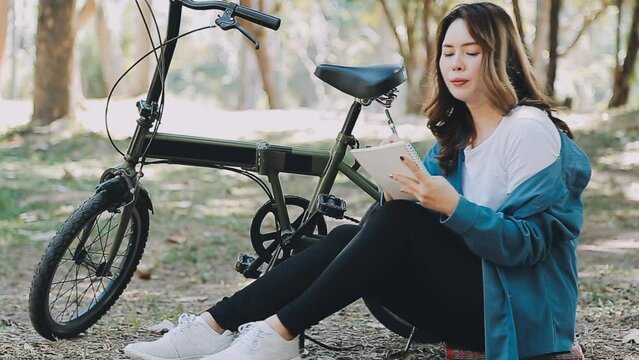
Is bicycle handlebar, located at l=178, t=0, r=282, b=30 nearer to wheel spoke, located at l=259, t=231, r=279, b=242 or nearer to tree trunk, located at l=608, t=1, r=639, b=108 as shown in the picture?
wheel spoke, located at l=259, t=231, r=279, b=242

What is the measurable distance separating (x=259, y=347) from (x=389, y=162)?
22.5 inches

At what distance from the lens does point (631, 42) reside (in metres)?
10.3

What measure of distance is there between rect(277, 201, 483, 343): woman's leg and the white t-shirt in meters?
0.16

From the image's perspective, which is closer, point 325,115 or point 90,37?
point 325,115

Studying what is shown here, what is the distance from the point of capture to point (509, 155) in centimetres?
235

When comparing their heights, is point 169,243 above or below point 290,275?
below

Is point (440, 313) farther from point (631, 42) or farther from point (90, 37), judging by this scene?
point (90, 37)

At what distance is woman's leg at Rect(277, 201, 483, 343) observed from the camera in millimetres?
2375

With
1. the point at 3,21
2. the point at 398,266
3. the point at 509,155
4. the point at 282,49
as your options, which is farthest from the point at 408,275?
the point at 282,49

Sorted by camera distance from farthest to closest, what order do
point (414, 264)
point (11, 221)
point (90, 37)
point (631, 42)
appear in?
point (90, 37) < point (631, 42) < point (11, 221) < point (414, 264)

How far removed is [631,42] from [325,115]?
3449mm

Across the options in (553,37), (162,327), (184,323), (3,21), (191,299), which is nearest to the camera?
(184,323)

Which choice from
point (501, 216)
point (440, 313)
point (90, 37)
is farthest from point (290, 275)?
point (90, 37)

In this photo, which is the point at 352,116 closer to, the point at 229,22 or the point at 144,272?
the point at 229,22
